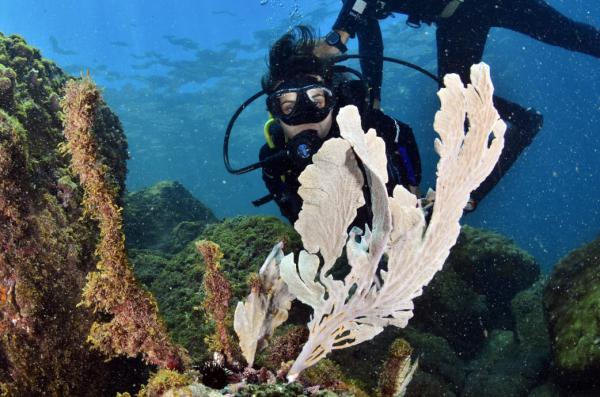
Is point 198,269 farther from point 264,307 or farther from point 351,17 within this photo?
point 351,17

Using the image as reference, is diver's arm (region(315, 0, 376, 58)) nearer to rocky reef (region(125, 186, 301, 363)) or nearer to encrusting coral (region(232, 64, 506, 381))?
rocky reef (region(125, 186, 301, 363))

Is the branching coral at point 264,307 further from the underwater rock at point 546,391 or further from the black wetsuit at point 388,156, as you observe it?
the underwater rock at point 546,391


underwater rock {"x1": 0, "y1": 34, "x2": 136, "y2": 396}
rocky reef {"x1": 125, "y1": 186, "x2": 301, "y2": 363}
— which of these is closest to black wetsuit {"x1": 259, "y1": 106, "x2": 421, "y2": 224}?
rocky reef {"x1": 125, "y1": 186, "x2": 301, "y2": 363}

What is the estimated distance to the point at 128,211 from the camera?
376 inches

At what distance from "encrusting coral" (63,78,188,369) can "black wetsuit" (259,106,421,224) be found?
3.06 meters

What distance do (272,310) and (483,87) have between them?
5.37 ft

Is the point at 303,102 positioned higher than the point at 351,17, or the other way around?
the point at 351,17

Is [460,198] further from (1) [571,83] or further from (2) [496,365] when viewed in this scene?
(1) [571,83]

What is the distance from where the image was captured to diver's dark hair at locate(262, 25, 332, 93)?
190 inches

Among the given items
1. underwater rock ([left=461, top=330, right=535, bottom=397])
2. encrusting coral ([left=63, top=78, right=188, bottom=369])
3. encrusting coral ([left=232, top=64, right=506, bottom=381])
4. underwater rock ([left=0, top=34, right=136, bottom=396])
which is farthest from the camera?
underwater rock ([left=461, top=330, right=535, bottom=397])

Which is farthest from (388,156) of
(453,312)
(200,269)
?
(453,312)

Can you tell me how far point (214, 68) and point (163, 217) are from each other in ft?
90.1

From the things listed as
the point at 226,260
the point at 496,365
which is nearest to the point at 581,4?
the point at 496,365

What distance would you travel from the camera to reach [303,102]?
4.47 m
